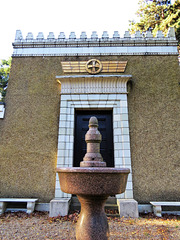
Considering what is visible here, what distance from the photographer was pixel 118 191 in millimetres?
1959

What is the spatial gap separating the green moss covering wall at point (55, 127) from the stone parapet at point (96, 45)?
25cm

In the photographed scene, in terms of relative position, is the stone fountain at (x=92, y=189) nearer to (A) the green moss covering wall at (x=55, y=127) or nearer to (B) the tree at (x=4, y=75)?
(A) the green moss covering wall at (x=55, y=127)

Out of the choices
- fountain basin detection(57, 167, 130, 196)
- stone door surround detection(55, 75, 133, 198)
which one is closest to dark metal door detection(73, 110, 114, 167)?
stone door surround detection(55, 75, 133, 198)

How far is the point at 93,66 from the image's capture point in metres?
5.37

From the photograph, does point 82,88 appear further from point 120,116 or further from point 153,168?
point 153,168

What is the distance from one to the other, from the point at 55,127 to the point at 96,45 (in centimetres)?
326

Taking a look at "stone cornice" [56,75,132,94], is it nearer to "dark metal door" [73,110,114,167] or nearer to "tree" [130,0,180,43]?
"dark metal door" [73,110,114,167]

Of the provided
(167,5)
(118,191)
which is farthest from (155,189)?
(167,5)

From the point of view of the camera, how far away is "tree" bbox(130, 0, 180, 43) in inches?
405

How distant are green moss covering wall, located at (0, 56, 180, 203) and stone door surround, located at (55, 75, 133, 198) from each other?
244 mm

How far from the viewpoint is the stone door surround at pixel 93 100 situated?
4.83 m

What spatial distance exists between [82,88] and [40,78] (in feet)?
5.02

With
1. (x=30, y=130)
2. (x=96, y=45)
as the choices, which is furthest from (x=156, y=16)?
(x=30, y=130)

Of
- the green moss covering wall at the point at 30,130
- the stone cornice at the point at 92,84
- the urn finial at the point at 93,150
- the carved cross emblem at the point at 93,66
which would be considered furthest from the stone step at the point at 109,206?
the carved cross emblem at the point at 93,66
